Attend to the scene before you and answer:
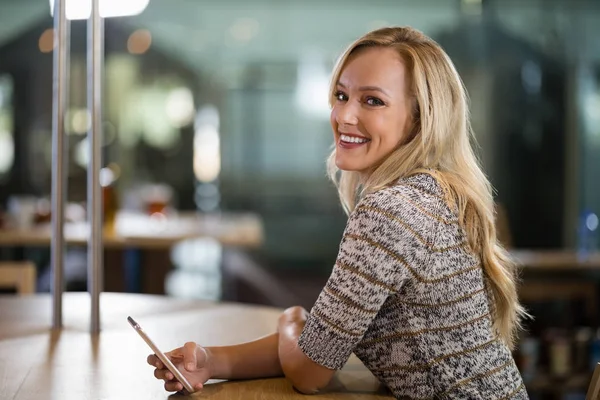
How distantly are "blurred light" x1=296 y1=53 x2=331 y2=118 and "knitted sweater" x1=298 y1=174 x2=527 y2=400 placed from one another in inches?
225

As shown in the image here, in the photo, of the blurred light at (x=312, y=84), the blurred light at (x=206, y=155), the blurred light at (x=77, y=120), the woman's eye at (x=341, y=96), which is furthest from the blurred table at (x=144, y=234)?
the woman's eye at (x=341, y=96)

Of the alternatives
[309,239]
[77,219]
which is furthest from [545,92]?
[77,219]

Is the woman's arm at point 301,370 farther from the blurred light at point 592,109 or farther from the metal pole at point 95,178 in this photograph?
the blurred light at point 592,109

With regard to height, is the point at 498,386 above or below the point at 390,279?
below

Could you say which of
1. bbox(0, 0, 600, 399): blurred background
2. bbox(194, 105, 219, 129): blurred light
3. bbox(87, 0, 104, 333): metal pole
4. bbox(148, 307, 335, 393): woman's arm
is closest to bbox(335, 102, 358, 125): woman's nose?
bbox(148, 307, 335, 393): woman's arm

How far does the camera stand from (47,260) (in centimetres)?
652

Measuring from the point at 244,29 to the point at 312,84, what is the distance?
27.6 inches

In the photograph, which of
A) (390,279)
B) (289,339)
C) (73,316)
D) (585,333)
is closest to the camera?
(390,279)

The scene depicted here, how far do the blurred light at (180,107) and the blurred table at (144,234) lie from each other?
222cm

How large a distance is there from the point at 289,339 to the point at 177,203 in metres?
5.81

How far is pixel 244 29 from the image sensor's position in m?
6.96

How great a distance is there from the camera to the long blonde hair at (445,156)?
1364 mm

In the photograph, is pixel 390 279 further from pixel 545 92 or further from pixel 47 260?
pixel 545 92

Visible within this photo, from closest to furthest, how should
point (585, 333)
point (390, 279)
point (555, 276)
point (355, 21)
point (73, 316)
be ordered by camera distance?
point (390, 279)
point (73, 316)
point (585, 333)
point (555, 276)
point (355, 21)
